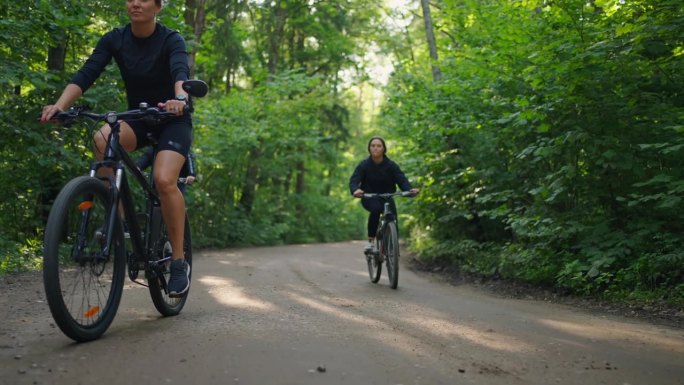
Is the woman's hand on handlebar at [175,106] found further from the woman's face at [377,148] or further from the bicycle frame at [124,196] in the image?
the woman's face at [377,148]

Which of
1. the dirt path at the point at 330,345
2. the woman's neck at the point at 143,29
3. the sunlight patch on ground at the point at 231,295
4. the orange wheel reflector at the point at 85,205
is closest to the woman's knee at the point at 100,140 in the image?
the orange wheel reflector at the point at 85,205

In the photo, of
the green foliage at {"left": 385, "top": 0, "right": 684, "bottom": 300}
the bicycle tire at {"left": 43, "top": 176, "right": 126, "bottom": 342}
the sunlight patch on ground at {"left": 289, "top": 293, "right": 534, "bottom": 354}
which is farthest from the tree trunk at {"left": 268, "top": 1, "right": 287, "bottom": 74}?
the bicycle tire at {"left": 43, "top": 176, "right": 126, "bottom": 342}

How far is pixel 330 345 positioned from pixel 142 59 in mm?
2298

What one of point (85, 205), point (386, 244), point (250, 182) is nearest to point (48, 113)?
point (85, 205)

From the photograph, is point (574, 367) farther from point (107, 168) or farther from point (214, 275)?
point (214, 275)

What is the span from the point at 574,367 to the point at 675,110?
4.55 metres

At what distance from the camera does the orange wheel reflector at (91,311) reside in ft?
12.1

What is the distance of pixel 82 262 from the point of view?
146 inches

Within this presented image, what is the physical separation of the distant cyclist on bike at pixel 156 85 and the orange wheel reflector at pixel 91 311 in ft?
2.18

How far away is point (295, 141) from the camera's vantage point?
2322cm

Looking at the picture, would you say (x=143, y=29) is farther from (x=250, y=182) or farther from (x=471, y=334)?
(x=250, y=182)

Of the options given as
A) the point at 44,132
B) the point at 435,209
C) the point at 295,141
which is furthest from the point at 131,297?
the point at 295,141

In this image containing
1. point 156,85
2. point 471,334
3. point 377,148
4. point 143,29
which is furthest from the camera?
point 377,148

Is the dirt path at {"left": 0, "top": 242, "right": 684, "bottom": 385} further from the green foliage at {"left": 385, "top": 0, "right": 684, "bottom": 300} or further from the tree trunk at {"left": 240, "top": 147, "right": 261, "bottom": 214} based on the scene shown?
the tree trunk at {"left": 240, "top": 147, "right": 261, "bottom": 214}
